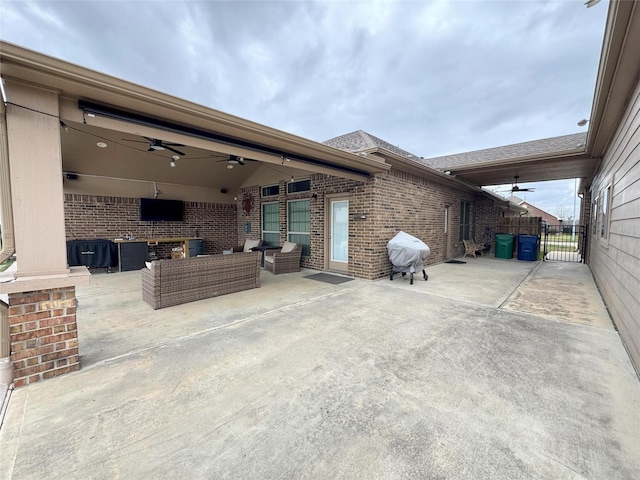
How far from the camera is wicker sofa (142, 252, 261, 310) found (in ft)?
13.2

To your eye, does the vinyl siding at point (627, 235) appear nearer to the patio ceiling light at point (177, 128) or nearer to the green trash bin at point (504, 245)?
the patio ceiling light at point (177, 128)

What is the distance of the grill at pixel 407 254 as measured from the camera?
5.86 meters

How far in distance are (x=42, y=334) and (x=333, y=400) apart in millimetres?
2506

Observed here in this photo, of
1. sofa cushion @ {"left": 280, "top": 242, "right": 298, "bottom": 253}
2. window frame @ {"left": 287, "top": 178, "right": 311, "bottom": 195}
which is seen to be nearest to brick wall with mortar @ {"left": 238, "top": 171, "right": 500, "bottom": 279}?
window frame @ {"left": 287, "top": 178, "right": 311, "bottom": 195}

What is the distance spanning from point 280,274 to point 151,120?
14.6 feet

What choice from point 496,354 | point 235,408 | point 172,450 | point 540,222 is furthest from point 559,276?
point 172,450

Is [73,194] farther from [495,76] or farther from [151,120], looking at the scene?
[495,76]

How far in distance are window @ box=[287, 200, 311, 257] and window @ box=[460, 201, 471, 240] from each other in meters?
6.96

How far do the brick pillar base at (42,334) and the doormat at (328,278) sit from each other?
424 cm

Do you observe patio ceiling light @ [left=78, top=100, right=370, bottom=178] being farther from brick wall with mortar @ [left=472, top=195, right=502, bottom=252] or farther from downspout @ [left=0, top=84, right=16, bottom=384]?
brick wall with mortar @ [left=472, top=195, right=502, bottom=252]

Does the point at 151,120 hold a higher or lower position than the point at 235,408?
higher

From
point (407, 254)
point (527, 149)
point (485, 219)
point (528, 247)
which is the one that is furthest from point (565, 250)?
point (407, 254)

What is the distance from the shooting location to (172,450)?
1533mm

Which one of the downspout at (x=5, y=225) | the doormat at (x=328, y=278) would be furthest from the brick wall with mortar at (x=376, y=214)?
the downspout at (x=5, y=225)
